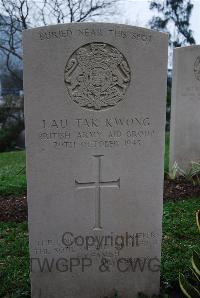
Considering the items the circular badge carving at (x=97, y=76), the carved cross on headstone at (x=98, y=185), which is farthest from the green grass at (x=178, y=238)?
the circular badge carving at (x=97, y=76)

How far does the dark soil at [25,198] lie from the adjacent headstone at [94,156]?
2.31 meters

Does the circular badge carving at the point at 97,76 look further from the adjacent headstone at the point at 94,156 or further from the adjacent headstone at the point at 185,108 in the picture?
the adjacent headstone at the point at 185,108

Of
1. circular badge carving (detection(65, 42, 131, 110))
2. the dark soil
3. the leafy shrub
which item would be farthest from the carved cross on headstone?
the leafy shrub

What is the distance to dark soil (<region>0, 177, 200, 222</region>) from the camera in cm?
547

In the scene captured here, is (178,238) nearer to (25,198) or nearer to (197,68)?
(25,198)

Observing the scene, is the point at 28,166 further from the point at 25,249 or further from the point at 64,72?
the point at 25,249

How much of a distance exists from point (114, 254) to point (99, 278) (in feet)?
0.85

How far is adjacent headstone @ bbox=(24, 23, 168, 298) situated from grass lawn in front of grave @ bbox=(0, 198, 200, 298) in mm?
281

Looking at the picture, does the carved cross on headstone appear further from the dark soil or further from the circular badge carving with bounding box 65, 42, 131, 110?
the dark soil

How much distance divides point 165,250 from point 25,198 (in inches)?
117

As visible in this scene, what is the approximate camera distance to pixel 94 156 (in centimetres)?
309

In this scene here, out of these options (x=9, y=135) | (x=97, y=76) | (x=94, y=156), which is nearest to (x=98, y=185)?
(x=94, y=156)

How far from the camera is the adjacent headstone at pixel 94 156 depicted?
291cm

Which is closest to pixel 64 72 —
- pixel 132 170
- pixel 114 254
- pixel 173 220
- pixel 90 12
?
pixel 132 170
